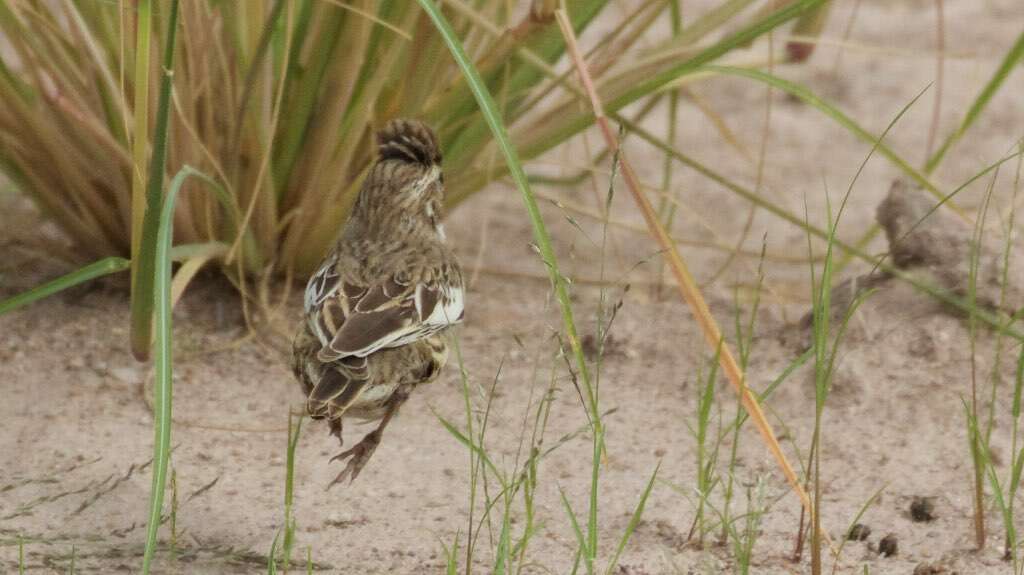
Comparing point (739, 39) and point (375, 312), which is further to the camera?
point (739, 39)

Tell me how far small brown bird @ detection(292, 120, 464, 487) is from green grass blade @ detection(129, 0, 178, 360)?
38 centimetres

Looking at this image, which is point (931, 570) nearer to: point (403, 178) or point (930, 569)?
point (930, 569)

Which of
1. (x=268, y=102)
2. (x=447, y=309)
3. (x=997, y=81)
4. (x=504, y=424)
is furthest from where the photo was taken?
(x=268, y=102)

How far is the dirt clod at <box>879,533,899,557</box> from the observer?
3.43m

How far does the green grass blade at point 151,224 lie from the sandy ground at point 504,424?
1.02 ft

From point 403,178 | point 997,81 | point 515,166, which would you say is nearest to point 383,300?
point 403,178

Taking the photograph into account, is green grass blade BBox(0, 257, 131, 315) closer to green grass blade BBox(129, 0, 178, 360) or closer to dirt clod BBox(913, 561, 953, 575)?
green grass blade BBox(129, 0, 178, 360)

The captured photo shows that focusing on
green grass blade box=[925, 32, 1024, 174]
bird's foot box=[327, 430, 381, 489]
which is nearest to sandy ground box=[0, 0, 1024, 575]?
bird's foot box=[327, 430, 381, 489]

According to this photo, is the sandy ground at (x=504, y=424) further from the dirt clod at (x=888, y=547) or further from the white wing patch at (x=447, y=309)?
the white wing patch at (x=447, y=309)

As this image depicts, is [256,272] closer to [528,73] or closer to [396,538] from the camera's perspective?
[528,73]

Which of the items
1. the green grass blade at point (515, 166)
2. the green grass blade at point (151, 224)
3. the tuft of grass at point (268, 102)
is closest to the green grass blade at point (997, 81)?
the tuft of grass at point (268, 102)

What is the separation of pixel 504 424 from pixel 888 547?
110 centimetres

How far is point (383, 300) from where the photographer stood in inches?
137

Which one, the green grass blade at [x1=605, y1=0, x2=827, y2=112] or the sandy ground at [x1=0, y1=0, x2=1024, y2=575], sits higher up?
the green grass blade at [x1=605, y1=0, x2=827, y2=112]
